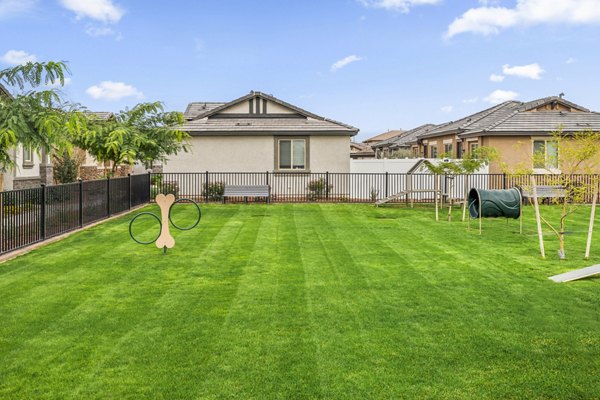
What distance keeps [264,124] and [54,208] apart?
15.2 metres

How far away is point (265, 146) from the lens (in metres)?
28.0

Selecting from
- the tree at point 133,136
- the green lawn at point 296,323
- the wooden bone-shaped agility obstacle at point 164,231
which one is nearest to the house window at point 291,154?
the tree at point 133,136

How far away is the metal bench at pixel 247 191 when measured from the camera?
24844mm

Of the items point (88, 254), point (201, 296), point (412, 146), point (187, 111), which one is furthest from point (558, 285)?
point (412, 146)

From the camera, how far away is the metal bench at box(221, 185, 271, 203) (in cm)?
2484

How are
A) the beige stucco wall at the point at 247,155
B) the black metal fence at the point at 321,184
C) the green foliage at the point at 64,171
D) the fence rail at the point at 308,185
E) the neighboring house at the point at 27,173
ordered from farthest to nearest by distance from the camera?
the green foliage at the point at 64,171 < the beige stucco wall at the point at 247,155 < the black metal fence at the point at 321,184 < the neighboring house at the point at 27,173 < the fence rail at the point at 308,185

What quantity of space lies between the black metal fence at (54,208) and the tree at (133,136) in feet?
3.58

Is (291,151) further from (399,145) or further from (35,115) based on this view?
(399,145)

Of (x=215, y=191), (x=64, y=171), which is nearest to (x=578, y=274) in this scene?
(x=215, y=191)

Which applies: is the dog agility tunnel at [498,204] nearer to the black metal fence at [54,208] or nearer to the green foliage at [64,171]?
the black metal fence at [54,208]

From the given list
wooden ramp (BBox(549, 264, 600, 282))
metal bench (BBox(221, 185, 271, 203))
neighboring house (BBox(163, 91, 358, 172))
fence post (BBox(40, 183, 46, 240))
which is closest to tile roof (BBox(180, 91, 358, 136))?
neighboring house (BBox(163, 91, 358, 172))

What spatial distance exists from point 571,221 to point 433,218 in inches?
176

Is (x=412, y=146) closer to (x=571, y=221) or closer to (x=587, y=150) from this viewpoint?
(x=571, y=221)

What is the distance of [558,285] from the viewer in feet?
29.7
